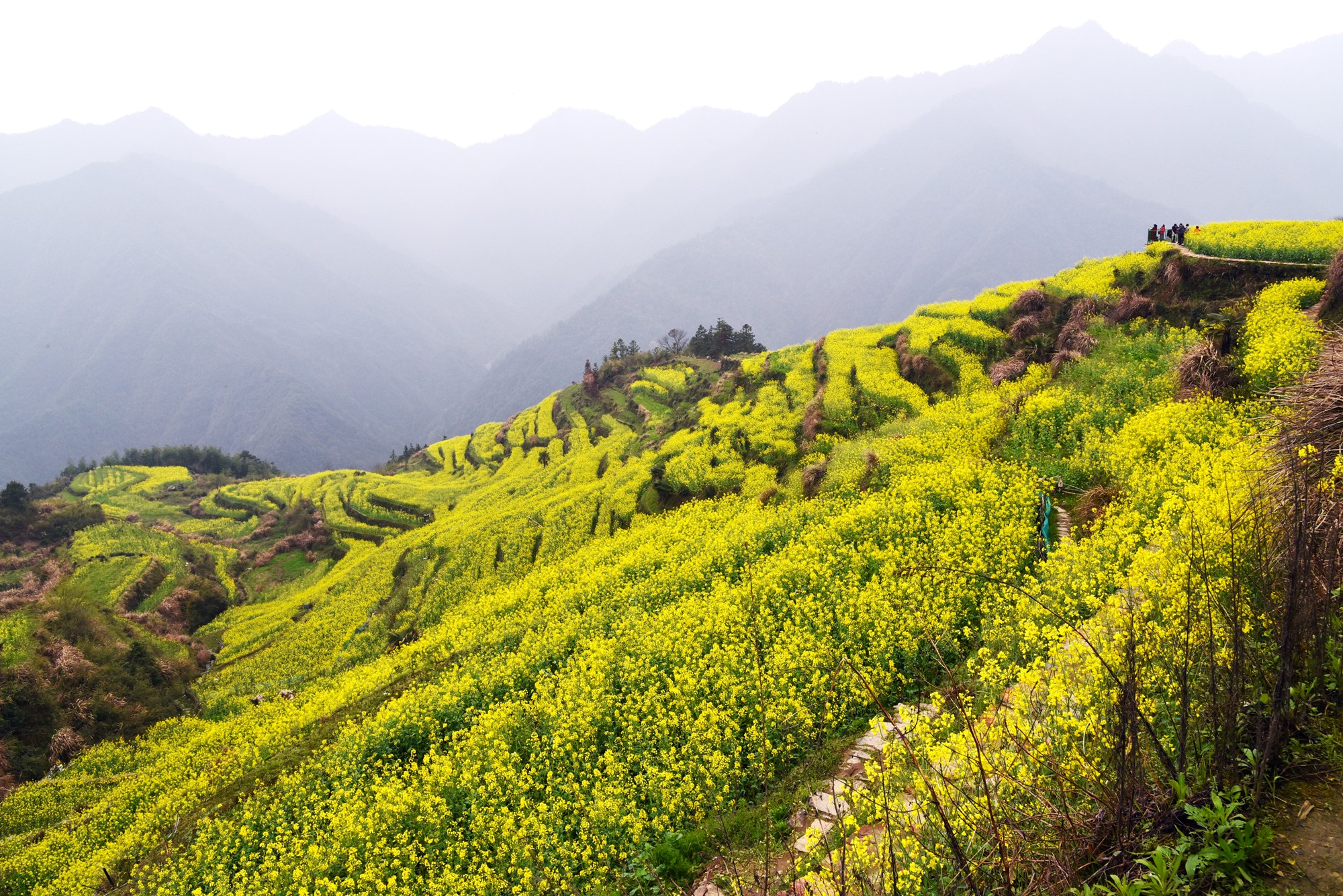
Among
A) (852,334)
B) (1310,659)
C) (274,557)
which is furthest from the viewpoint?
(274,557)

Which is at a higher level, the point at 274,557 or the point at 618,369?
the point at 618,369

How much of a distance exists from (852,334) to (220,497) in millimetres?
70698

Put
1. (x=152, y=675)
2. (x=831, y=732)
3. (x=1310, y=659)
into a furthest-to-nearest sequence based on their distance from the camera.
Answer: (x=152, y=675) < (x=831, y=732) < (x=1310, y=659)

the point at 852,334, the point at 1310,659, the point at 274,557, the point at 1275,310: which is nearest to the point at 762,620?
the point at 1310,659

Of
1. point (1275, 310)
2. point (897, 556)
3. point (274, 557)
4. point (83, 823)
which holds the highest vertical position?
point (1275, 310)

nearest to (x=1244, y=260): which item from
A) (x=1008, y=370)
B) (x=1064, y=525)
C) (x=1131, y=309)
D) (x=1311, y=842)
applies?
(x=1131, y=309)

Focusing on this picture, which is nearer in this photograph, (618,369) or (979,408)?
(979,408)

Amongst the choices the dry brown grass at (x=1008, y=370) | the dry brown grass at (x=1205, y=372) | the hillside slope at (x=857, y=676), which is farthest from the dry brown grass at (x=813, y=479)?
the dry brown grass at (x=1205, y=372)

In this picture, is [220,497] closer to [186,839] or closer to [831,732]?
[186,839]

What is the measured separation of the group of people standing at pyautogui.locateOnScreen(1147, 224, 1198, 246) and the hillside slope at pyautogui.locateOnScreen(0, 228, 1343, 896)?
2.37 meters

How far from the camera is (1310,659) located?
5027 millimetres

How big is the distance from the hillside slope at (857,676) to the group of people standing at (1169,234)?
7.77 ft

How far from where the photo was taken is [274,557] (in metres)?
49.3

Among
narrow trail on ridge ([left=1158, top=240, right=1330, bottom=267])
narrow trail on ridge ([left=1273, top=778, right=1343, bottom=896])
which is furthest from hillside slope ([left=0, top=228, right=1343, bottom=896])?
narrow trail on ridge ([left=1158, top=240, right=1330, bottom=267])
